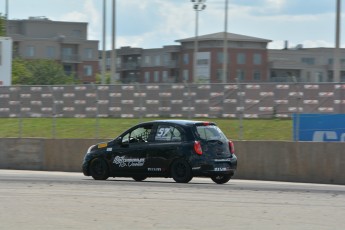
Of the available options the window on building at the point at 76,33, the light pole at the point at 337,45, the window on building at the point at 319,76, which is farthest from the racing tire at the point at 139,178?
the window on building at the point at 76,33

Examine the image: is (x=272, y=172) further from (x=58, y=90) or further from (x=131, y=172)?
(x=58, y=90)

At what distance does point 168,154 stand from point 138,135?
4.02 ft

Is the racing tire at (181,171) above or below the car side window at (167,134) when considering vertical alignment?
below

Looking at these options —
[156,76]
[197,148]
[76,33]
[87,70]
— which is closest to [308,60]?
[156,76]

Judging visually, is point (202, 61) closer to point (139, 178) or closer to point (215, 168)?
point (139, 178)

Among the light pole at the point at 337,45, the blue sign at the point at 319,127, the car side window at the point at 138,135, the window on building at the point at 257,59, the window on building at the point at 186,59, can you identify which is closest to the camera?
the car side window at the point at 138,135

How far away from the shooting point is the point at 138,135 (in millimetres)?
20344

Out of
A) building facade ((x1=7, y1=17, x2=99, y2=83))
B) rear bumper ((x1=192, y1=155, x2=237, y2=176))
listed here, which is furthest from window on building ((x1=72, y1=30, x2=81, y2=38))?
rear bumper ((x1=192, y1=155, x2=237, y2=176))

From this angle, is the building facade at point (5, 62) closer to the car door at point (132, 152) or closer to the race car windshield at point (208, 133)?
the car door at point (132, 152)

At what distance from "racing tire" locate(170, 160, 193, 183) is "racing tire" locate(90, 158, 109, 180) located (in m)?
2.05

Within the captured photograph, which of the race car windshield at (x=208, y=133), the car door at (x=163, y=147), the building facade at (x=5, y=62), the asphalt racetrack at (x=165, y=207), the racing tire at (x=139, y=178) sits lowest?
the racing tire at (x=139, y=178)

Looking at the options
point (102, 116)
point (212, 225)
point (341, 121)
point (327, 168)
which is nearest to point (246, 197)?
point (212, 225)

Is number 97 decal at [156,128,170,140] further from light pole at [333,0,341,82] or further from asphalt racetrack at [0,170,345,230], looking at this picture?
light pole at [333,0,341,82]

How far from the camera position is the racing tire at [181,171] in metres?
19.1
